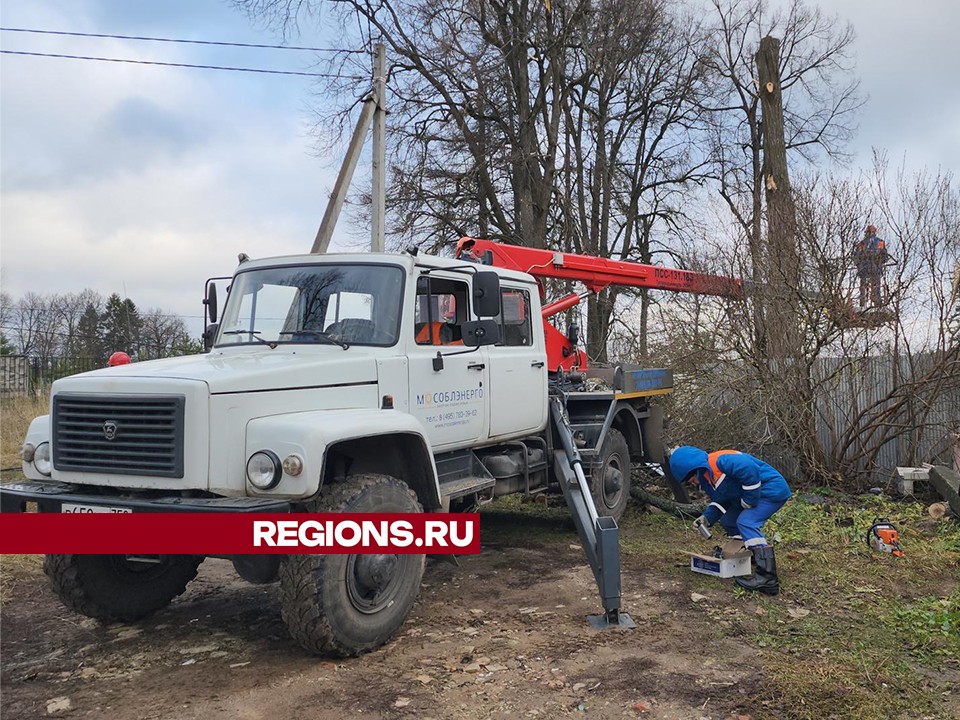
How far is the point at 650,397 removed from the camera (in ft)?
29.6

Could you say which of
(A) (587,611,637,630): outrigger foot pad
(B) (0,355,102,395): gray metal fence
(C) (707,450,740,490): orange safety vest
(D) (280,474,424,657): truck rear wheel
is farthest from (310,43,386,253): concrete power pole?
(B) (0,355,102,395): gray metal fence

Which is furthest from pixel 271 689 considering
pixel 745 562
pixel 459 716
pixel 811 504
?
pixel 811 504

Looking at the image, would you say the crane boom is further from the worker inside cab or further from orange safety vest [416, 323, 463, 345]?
orange safety vest [416, 323, 463, 345]

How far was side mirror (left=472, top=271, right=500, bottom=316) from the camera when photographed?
18.3 ft

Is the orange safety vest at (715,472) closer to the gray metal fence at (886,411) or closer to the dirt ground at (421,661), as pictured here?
the dirt ground at (421,661)

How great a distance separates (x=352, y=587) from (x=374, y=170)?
9.59 meters

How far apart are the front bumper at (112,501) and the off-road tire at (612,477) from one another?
166 inches

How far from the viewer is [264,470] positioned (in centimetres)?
430

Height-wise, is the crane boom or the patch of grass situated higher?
the crane boom

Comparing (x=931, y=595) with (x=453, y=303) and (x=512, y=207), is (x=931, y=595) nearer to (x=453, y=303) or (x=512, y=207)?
(x=453, y=303)

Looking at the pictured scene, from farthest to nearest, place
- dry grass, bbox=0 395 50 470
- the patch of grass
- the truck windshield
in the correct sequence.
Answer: dry grass, bbox=0 395 50 470, the patch of grass, the truck windshield

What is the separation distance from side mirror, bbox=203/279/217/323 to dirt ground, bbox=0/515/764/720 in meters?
2.12

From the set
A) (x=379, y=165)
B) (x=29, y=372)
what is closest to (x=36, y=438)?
(x=379, y=165)

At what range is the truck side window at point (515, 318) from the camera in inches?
262
